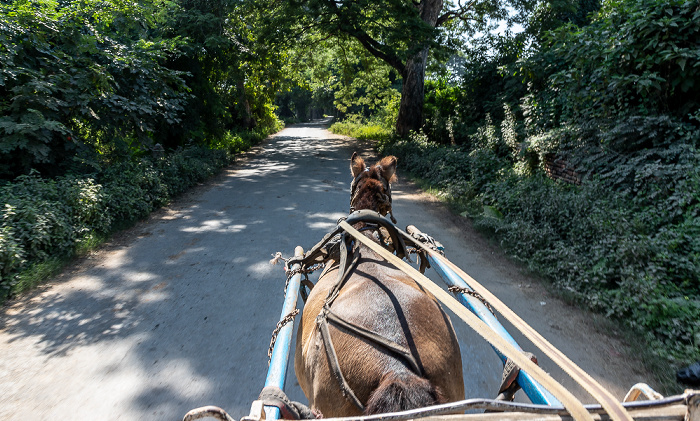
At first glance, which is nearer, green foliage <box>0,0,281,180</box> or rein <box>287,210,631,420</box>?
rein <box>287,210,631,420</box>

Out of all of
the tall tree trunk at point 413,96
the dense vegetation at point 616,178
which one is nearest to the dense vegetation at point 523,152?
the dense vegetation at point 616,178

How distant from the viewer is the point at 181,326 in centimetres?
379

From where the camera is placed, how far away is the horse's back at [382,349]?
146 centimetres

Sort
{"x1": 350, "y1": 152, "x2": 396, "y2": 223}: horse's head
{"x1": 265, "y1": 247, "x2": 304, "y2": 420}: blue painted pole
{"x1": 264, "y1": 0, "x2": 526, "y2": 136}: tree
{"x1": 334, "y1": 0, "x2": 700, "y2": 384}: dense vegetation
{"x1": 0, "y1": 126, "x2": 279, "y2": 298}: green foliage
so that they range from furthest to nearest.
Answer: {"x1": 264, "y1": 0, "x2": 526, "y2": 136}: tree, {"x1": 0, "y1": 126, "x2": 279, "y2": 298}: green foliage, {"x1": 334, "y1": 0, "x2": 700, "y2": 384}: dense vegetation, {"x1": 350, "y1": 152, "x2": 396, "y2": 223}: horse's head, {"x1": 265, "y1": 247, "x2": 304, "y2": 420}: blue painted pole

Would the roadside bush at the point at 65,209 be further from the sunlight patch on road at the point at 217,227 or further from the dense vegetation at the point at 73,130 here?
the sunlight patch on road at the point at 217,227

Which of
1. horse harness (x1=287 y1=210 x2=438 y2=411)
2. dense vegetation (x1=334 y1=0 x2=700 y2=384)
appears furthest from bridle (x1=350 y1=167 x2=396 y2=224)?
dense vegetation (x1=334 y1=0 x2=700 y2=384)

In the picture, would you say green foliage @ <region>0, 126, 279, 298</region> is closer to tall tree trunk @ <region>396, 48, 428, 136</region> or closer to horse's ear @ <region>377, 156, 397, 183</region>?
horse's ear @ <region>377, 156, 397, 183</region>

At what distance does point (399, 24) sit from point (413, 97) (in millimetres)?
4200

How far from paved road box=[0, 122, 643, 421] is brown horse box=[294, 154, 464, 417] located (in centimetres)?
132

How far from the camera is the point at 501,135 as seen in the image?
10.0 meters

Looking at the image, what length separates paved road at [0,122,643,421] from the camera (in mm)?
2857

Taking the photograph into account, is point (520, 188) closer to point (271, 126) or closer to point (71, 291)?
point (71, 291)

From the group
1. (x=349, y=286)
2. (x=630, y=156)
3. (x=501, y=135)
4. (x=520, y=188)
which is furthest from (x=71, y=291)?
(x=501, y=135)

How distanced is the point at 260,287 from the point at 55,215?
11.1ft
